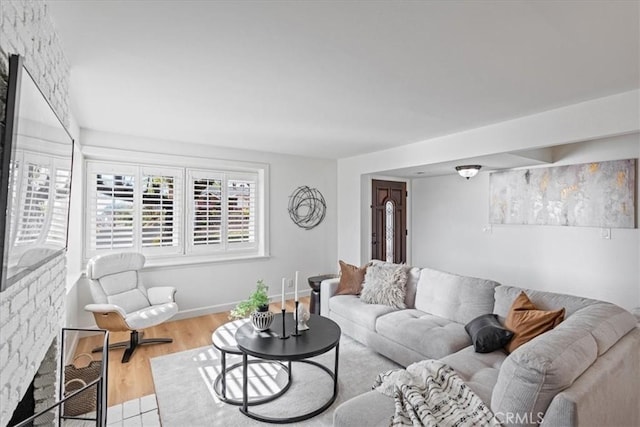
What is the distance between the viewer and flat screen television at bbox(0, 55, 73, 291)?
38.8 inches

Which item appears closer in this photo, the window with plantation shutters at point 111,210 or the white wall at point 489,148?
the white wall at point 489,148

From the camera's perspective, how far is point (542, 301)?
250cm

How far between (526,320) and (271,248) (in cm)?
359

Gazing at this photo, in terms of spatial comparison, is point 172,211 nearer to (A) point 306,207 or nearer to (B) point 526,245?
(A) point 306,207

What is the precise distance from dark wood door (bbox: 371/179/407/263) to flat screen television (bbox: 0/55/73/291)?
4.82 meters

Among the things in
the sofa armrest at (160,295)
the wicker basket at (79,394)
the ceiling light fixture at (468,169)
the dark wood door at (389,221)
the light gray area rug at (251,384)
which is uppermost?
the ceiling light fixture at (468,169)

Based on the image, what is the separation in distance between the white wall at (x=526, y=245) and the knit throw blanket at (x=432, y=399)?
140 inches

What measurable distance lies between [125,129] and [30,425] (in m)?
3.00

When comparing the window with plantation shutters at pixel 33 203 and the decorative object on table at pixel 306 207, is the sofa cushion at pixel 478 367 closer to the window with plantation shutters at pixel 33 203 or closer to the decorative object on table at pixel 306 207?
the window with plantation shutters at pixel 33 203

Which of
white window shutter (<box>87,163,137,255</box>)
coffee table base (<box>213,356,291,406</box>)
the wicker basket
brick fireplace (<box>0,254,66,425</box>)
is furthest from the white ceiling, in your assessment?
coffee table base (<box>213,356,291,406</box>)

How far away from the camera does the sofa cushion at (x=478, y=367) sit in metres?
1.80

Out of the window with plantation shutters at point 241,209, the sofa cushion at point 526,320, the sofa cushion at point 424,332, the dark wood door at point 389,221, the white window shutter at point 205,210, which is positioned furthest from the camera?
the dark wood door at point 389,221

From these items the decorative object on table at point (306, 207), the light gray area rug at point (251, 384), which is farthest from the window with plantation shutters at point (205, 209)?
the light gray area rug at point (251, 384)

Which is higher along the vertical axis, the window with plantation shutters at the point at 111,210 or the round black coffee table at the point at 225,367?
the window with plantation shutters at the point at 111,210
